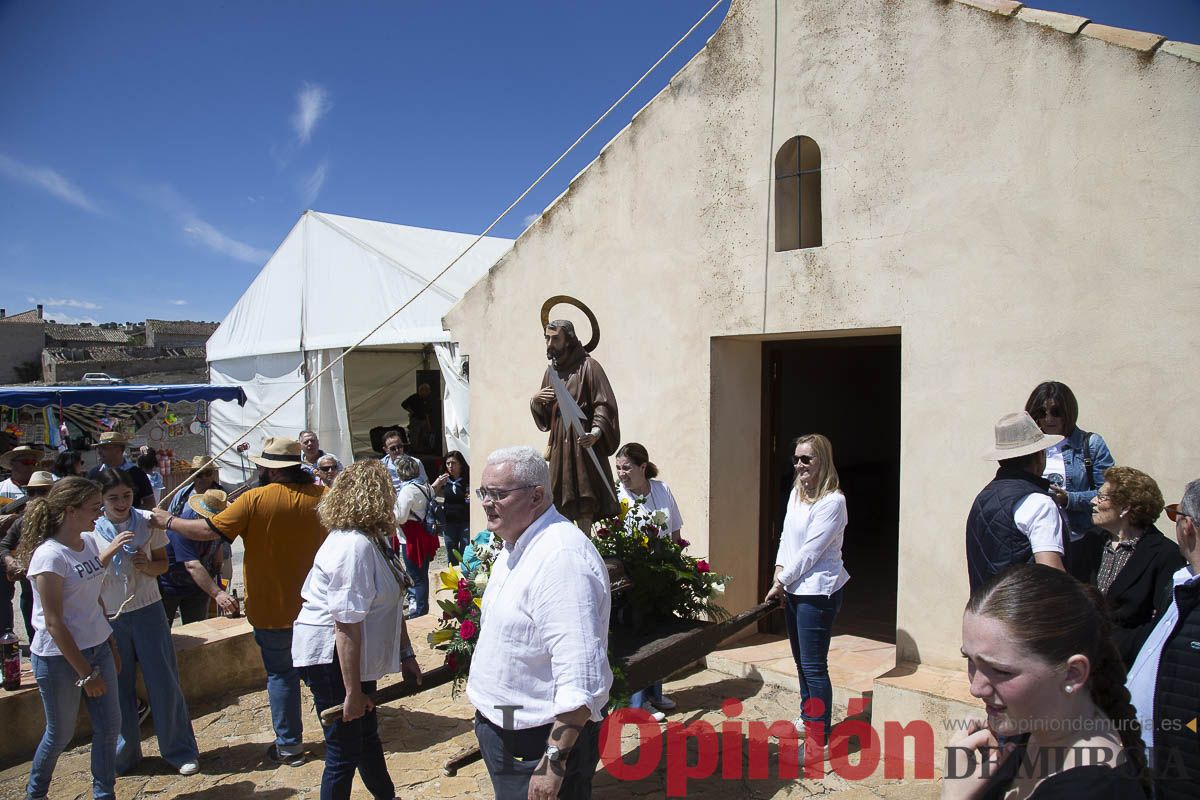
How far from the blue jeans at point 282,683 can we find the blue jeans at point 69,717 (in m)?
0.75

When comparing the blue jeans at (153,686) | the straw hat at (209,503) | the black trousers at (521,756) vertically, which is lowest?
the blue jeans at (153,686)

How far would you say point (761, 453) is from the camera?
6527mm

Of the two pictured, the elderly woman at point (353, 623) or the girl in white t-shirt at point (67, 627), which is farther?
the girl in white t-shirt at point (67, 627)

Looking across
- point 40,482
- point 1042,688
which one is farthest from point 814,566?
point 40,482

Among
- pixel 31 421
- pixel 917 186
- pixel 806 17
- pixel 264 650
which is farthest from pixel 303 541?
pixel 31 421

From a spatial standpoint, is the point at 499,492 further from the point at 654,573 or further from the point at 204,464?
the point at 204,464

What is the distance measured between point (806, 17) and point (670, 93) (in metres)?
1.19

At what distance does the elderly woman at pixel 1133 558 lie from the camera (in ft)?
10.5

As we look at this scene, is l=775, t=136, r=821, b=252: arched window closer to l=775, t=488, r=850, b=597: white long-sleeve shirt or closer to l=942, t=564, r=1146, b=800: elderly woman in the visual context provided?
l=775, t=488, r=850, b=597: white long-sleeve shirt

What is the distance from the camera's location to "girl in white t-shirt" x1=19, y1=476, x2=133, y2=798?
3.70 meters

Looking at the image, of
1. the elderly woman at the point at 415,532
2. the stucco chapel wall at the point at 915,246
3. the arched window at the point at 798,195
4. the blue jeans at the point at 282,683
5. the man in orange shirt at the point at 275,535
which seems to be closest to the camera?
the man in orange shirt at the point at 275,535

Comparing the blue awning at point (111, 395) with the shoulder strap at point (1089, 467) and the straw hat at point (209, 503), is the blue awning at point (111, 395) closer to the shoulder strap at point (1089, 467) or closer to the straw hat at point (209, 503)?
the straw hat at point (209, 503)

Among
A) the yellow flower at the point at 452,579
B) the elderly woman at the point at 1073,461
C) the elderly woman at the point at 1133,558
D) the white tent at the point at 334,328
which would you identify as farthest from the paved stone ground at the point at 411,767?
the white tent at the point at 334,328

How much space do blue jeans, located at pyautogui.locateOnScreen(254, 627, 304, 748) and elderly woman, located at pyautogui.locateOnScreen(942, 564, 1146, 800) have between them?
387 cm
